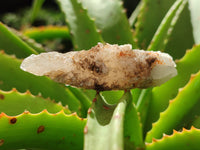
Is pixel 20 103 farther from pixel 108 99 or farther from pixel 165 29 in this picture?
pixel 165 29

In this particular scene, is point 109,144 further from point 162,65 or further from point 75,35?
point 75,35

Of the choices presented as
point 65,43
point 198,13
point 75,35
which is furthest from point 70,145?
point 65,43

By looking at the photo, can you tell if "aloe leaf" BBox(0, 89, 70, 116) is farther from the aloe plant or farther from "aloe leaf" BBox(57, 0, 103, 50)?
"aloe leaf" BBox(57, 0, 103, 50)

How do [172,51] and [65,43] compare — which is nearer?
[172,51]

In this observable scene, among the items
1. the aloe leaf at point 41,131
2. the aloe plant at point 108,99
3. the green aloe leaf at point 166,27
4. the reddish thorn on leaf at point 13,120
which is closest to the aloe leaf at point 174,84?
the aloe plant at point 108,99

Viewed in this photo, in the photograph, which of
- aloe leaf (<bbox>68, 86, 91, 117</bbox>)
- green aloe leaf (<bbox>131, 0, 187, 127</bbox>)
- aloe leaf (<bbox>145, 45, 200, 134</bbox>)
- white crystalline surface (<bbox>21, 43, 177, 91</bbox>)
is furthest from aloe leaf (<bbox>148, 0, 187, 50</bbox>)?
white crystalline surface (<bbox>21, 43, 177, 91</bbox>)

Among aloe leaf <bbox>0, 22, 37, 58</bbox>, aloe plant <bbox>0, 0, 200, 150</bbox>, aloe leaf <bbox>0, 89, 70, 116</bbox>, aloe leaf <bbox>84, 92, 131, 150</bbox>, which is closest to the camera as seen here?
aloe leaf <bbox>84, 92, 131, 150</bbox>
